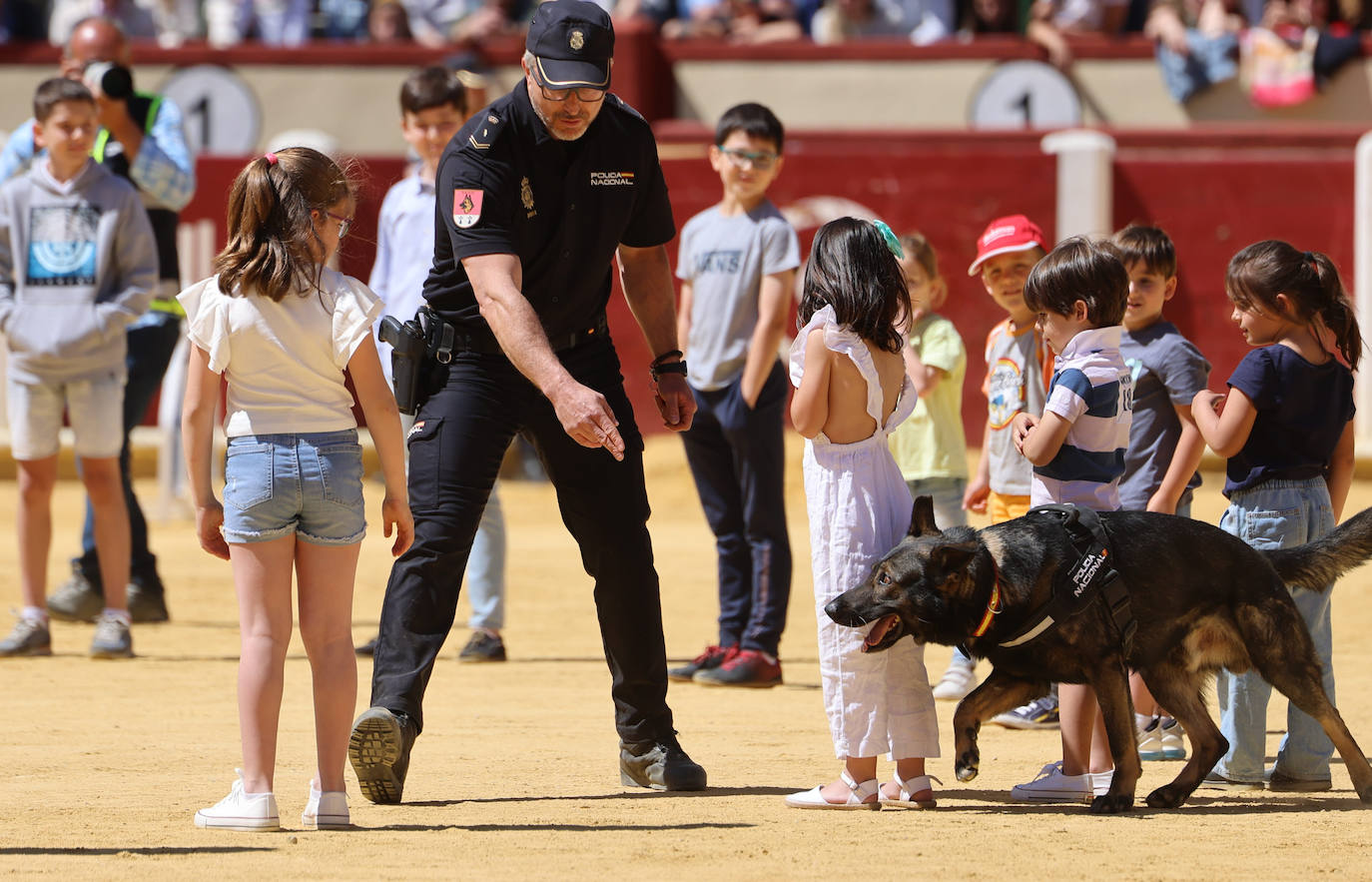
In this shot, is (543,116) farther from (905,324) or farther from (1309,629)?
(1309,629)

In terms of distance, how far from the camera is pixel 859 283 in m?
4.96

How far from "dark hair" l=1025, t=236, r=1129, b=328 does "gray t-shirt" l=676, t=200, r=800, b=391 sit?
2.36 meters

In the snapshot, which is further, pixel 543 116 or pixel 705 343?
pixel 705 343

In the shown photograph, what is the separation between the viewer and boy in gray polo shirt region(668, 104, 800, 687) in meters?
7.45

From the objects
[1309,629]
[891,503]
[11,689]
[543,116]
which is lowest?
[11,689]

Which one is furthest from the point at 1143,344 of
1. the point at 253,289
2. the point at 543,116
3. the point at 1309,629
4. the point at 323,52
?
the point at 323,52

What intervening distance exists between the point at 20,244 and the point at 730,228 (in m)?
2.90

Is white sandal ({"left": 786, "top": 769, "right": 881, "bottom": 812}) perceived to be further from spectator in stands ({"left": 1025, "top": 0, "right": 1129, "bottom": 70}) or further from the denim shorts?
spectator in stands ({"left": 1025, "top": 0, "right": 1129, "bottom": 70})

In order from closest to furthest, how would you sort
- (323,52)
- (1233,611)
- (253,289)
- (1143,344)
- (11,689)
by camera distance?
(253,289)
(1233,611)
(1143,344)
(11,689)
(323,52)

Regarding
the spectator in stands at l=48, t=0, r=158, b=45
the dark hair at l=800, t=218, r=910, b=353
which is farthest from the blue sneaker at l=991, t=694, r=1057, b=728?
the spectator in stands at l=48, t=0, r=158, b=45

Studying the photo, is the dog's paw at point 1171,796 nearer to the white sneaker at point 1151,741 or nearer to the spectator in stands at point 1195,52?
the white sneaker at point 1151,741

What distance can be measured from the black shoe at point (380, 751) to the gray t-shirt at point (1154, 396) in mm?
2386

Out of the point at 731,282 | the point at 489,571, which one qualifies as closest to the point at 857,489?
the point at 731,282

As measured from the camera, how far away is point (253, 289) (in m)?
4.59
